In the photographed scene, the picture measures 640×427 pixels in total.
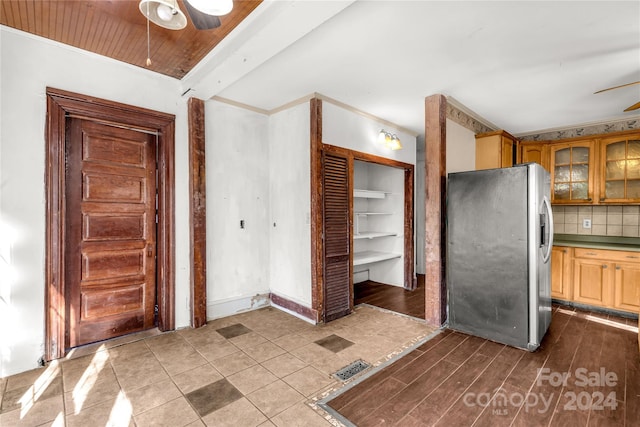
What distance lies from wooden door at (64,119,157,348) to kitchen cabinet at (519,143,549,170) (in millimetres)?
5220

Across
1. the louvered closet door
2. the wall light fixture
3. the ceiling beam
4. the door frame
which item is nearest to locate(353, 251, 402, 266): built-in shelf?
the louvered closet door

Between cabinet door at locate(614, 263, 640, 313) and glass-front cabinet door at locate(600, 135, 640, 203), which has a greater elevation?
glass-front cabinet door at locate(600, 135, 640, 203)

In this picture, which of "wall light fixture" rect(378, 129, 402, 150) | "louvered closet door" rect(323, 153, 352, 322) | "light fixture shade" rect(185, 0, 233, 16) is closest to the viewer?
"light fixture shade" rect(185, 0, 233, 16)

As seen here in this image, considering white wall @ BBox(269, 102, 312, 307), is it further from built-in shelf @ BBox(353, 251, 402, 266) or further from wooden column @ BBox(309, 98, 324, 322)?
built-in shelf @ BBox(353, 251, 402, 266)

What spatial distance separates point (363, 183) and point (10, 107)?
4.45 metres

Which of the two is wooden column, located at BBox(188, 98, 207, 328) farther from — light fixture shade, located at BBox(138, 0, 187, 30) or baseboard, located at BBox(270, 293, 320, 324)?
light fixture shade, located at BBox(138, 0, 187, 30)

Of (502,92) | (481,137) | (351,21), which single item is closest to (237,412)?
(351,21)

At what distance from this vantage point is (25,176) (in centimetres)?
232

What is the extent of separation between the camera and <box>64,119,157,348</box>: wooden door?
264 cm

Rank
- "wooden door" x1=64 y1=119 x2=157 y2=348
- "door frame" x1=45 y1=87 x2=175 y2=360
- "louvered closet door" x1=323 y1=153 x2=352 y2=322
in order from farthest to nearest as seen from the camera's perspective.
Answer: "louvered closet door" x1=323 y1=153 x2=352 y2=322
"wooden door" x1=64 y1=119 x2=157 y2=348
"door frame" x1=45 y1=87 x2=175 y2=360

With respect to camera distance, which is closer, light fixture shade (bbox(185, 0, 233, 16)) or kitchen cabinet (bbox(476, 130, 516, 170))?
light fixture shade (bbox(185, 0, 233, 16))

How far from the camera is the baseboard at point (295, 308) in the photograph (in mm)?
3374

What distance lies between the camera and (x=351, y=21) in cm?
204

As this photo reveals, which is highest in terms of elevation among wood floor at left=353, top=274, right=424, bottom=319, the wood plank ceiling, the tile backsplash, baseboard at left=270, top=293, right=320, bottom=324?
the wood plank ceiling
